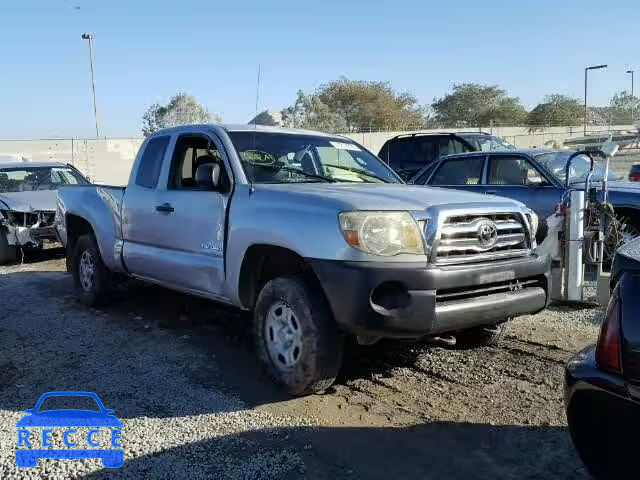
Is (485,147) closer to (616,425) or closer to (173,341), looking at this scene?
→ (173,341)

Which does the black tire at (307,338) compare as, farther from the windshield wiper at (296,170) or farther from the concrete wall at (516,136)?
the concrete wall at (516,136)

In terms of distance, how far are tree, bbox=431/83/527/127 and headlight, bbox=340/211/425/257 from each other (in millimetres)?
58132

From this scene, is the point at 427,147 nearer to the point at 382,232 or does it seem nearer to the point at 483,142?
the point at 483,142

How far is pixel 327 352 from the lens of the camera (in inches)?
154

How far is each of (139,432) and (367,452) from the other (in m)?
1.38

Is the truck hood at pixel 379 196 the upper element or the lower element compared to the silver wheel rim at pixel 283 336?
upper

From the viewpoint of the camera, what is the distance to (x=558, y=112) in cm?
6159

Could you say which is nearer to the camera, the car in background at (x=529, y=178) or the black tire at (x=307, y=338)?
the black tire at (x=307, y=338)

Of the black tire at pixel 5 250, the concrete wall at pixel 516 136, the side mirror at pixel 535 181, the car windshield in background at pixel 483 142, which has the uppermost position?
the concrete wall at pixel 516 136

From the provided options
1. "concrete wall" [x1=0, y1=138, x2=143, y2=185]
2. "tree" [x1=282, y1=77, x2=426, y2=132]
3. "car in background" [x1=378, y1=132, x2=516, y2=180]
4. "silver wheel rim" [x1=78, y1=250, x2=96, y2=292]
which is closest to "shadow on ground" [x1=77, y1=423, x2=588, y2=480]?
"silver wheel rim" [x1=78, y1=250, x2=96, y2=292]

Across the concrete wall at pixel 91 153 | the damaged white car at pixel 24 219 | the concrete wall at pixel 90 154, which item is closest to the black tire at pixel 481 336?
the damaged white car at pixel 24 219

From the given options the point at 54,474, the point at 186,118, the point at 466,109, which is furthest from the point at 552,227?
the point at 466,109

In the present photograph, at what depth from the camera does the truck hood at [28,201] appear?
32.7 feet

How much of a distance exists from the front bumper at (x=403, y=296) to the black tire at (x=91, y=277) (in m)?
3.72
